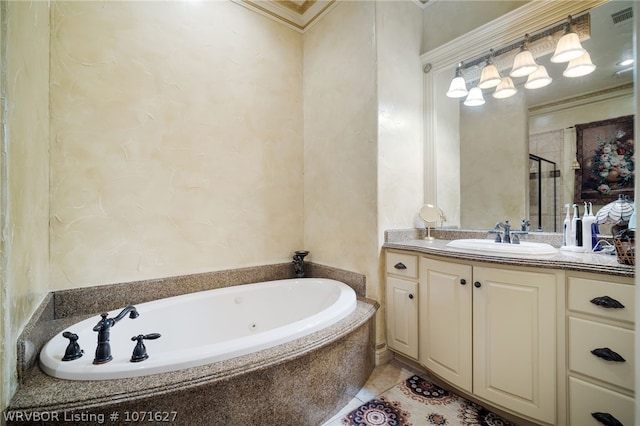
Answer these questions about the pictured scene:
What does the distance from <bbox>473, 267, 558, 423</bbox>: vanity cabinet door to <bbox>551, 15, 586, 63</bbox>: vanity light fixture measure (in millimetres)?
1301

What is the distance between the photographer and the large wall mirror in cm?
153

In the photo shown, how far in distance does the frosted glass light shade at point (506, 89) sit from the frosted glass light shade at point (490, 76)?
4 centimetres

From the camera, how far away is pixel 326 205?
91.6 inches

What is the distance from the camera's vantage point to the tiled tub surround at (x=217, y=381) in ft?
2.96

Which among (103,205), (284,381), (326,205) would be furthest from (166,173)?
(284,381)

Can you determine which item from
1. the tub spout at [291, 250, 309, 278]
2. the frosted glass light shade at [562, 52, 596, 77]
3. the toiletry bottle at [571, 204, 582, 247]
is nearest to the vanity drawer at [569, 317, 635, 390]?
the toiletry bottle at [571, 204, 582, 247]

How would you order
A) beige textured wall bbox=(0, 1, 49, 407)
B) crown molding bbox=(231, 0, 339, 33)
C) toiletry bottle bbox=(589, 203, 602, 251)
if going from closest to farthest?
beige textured wall bbox=(0, 1, 49, 407) < toiletry bottle bbox=(589, 203, 602, 251) < crown molding bbox=(231, 0, 339, 33)

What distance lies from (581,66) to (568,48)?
0.15m

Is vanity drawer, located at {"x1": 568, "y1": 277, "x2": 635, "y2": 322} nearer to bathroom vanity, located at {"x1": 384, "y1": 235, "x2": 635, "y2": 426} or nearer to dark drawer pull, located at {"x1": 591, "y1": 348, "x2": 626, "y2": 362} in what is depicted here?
bathroom vanity, located at {"x1": 384, "y1": 235, "x2": 635, "y2": 426}

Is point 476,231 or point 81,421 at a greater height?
point 476,231

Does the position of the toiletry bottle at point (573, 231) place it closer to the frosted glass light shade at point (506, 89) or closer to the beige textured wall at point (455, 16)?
the frosted glass light shade at point (506, 89)

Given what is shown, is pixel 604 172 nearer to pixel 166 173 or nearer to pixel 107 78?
pixel 166 173

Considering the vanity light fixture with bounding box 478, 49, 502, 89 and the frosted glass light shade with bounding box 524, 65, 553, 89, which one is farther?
the vanity light fixture with bounding box 478, 49, 502, 89

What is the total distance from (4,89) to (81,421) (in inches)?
42.5
